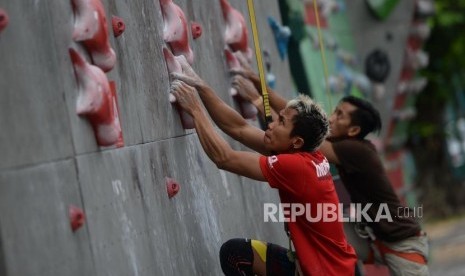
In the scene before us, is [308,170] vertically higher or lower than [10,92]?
lower

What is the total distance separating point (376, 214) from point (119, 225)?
3.30m

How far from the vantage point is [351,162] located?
30.0 ft

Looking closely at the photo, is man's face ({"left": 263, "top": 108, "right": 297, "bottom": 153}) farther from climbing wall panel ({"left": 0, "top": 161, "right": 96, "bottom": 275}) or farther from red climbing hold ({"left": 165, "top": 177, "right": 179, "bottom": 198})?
climbing wall panel ({"left": 0, "top": 161, "right": 96, "bottom": 275})

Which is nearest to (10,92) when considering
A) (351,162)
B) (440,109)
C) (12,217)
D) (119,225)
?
(12,217)

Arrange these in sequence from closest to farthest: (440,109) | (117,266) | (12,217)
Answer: (12,217)
(117,266)
(440,109)

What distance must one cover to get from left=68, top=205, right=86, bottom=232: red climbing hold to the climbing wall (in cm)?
1

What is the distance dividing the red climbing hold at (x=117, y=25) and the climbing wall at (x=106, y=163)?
38 millimetres

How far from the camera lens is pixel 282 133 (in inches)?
284

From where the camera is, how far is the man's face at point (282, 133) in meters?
7.20

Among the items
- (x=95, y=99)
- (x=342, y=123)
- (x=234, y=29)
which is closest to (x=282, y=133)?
(x=95, y=99)

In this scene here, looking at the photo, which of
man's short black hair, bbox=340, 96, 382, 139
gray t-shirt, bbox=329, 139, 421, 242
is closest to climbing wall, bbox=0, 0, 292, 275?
gray t-shirt, bbox=329, 139, 421, 242

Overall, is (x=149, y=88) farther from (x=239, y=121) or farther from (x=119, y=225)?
(x=119, y=225)

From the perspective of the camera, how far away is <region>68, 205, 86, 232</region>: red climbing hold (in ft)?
19.6

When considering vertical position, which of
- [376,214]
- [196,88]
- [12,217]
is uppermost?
[196,88]
